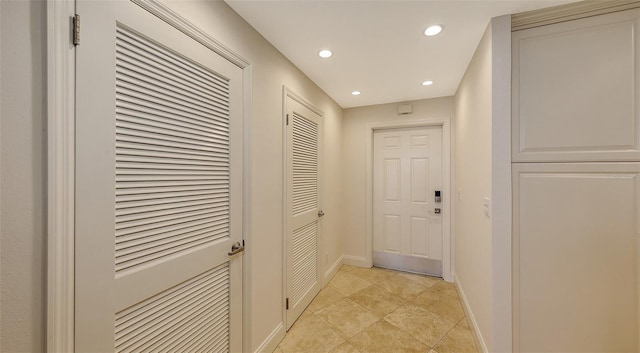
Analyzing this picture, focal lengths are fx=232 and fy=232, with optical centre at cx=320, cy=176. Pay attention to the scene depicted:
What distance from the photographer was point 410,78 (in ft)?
7.94

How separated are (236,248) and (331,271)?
1.90 meters

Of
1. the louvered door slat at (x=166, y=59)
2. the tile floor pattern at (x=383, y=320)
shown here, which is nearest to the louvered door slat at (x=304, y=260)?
the tile floor pattern at (x=383, y=320)

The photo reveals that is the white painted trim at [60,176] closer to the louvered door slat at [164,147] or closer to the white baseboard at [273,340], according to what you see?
the louvered door slat at [164,147]

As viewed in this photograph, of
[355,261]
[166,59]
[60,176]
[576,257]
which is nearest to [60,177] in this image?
[60,176]

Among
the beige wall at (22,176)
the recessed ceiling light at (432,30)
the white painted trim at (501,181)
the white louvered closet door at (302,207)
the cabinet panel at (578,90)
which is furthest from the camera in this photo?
the white louvered closet door at (302,207)

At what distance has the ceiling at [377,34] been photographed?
138cm

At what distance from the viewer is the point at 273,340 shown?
1783 mm

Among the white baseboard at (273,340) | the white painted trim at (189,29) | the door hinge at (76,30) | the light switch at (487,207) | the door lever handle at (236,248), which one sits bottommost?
the white baseboard at (273,340)

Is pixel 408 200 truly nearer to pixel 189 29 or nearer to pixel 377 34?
pixel 377 34

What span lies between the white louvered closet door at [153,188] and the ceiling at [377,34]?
51 centimetres

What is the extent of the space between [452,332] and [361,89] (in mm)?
2556

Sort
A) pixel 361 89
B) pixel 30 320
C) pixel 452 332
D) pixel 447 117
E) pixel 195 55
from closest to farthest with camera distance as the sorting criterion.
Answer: pixel 30 320
pixel 195 55
pixel 452 332
pixel 361 89
pixel 447 117

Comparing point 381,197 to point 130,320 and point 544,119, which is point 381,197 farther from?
point 130,320

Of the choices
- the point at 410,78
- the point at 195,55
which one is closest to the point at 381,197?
the point at 410,78
